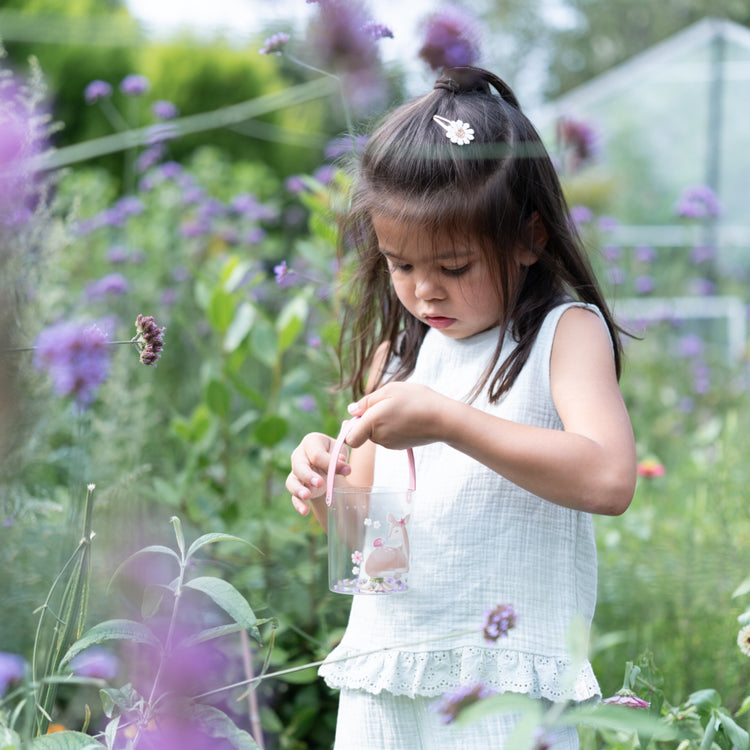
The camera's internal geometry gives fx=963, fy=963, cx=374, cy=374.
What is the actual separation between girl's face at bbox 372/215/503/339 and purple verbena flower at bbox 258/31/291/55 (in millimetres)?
410

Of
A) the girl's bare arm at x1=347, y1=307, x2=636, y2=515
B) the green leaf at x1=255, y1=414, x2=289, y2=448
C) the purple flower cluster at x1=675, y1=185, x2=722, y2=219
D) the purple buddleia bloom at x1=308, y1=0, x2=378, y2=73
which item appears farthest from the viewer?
the purple flower cluster at x1=675, y1=185, x2=722, y2=219

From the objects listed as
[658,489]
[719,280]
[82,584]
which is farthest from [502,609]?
[719,280]

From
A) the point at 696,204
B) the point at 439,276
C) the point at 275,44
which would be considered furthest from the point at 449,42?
the point at 696,204

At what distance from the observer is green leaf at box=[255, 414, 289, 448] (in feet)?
4.80

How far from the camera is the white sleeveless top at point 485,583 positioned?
0.89 metres

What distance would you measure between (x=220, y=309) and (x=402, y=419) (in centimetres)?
86

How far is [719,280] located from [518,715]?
3.24m

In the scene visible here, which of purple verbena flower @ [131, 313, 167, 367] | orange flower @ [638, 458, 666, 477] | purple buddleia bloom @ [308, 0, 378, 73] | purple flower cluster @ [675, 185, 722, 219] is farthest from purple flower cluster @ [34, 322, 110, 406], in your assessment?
purple flower cluster @ [675, 185, 722, 219]

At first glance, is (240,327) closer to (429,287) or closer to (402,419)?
(429,287)

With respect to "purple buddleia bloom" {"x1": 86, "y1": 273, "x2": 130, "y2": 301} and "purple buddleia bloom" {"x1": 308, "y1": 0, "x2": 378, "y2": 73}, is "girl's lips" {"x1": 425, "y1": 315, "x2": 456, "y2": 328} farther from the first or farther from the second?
"purple buddleia bloom" {"x1": 86, "y1": 273, "x2": 130, "y2": 301}

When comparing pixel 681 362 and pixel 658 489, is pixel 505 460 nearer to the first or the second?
pixel 658 489

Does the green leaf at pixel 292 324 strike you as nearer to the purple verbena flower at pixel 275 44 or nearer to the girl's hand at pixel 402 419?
the purple verbena flower at pixel 275 44

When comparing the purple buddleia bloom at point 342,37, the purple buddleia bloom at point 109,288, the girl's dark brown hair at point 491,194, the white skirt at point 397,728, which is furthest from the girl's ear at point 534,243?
the purple buddleia bloom at point 109,288

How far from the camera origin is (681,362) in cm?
316
